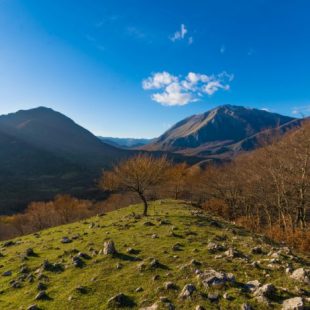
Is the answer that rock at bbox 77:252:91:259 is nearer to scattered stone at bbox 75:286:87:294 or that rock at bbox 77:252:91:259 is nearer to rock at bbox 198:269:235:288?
scattered stone at bbox 75:286:87:294

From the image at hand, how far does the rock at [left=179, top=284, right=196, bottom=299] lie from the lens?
1040 cm

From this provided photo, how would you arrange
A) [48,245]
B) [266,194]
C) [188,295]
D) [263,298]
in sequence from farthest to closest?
1. [266,194]
2. [48,245]
3. [188,295]
4. [263,298]

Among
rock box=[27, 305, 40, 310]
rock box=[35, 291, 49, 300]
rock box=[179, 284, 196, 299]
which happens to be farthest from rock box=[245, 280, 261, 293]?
rock box=[35, 291, 49, 300]

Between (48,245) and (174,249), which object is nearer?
(174,249)

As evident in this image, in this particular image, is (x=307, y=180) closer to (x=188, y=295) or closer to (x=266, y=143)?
(x=266, y=143)

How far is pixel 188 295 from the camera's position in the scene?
10383mm

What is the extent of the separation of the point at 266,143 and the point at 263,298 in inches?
1310

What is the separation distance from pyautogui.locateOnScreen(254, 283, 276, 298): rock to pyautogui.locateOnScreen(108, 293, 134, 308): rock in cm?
480

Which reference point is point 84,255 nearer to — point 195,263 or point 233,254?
point 195,263

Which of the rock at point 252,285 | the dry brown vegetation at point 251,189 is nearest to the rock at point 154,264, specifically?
the rock at point 252,285

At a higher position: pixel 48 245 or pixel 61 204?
pixel 48 245

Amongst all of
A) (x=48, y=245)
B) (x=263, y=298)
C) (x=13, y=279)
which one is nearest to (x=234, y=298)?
(x=263, y=298)

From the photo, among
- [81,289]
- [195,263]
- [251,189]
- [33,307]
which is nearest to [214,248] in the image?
[195,263]

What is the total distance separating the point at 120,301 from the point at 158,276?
7.90 feet
